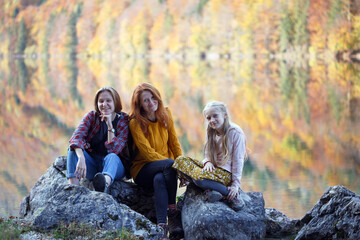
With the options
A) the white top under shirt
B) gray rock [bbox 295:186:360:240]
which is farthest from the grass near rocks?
gray rock [bbox 295:186:360:240]

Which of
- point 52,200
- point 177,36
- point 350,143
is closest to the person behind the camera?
point 52,200

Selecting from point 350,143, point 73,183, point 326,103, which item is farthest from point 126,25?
point 73,183

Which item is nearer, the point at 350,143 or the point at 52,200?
the point at 52,200

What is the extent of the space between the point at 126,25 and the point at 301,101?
59687mm

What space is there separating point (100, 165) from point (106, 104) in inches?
19.5

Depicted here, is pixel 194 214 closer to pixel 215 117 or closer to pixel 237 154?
pixel 237 154

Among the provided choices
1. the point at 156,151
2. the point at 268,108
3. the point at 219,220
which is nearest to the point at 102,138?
the point at 156,151

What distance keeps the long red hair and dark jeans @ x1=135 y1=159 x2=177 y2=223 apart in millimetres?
330

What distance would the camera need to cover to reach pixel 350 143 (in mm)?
9102

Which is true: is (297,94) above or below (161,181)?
above

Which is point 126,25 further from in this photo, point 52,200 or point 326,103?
point 52,200

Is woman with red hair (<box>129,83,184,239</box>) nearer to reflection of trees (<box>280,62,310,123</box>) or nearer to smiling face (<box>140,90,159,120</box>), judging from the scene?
smiling face (<box>140,90,159,120</box>)

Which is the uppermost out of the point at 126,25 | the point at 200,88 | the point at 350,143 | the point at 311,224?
the point at 126,25

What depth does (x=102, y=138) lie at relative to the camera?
422cm
